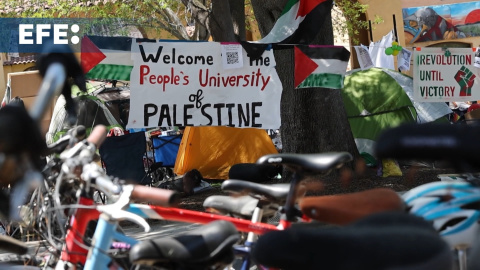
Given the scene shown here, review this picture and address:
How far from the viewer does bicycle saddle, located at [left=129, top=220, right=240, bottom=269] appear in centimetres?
274

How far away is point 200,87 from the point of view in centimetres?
995

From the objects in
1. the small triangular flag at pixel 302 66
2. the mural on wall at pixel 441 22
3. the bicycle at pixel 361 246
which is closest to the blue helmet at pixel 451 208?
the bicycle at pixel 361 246

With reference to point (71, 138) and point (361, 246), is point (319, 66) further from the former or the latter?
point (361, 246)

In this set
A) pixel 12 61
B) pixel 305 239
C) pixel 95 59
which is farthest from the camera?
pixel 12 61

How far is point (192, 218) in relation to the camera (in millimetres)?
3416

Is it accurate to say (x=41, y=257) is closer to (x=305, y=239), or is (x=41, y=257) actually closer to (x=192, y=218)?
(x=192, y=218)

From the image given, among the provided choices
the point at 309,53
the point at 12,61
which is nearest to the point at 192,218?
the point at 309,53

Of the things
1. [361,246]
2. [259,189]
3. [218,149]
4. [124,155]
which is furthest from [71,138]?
[218,149]

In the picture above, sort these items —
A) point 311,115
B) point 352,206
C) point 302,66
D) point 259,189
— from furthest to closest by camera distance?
1. point 311,115
2. point 302,66
3. point 259,189
4. point 352,206

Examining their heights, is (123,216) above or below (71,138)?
below

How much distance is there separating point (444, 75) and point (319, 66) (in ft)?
14.3

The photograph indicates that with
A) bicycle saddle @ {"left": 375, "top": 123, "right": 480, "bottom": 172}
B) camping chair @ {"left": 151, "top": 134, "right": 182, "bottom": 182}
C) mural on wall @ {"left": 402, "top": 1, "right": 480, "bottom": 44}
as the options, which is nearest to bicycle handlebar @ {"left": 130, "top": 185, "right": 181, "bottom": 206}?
bicycle saddle @ {"left": 375, "top": 123, "right": 480, "bottom": 172}

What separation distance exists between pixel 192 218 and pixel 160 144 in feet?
36.1

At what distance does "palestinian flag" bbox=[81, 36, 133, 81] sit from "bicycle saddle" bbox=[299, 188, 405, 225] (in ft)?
21.1
